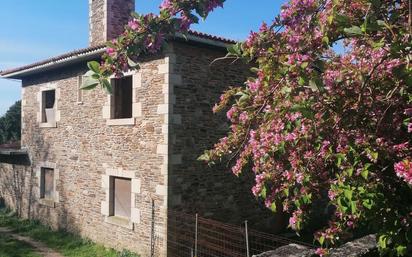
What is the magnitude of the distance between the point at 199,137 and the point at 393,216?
19.1 feet

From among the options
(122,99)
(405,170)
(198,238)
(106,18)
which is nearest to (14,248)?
(122,99)

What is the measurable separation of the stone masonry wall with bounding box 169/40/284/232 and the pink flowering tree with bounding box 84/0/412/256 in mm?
4726

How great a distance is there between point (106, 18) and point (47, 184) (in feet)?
17.5

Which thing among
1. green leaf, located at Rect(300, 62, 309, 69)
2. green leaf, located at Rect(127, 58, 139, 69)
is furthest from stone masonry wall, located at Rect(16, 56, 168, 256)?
green leaf, located at Rect(300, 62, 309, 69)

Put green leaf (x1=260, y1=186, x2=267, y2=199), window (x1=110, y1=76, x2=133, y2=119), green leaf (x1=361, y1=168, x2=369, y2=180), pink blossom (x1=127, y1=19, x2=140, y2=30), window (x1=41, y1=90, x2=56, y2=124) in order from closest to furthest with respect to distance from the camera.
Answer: pink blossom (x1=127, y1=19, x2=140, y2=30) < green leaf (x1=361, y1=168, x2=369, y2=180) < green leaf (x1=260, y1=186, x2=267, y2=199) < window (x1=110, y1=76, x2=133, y2=119) < window (x1=41, y1=90, x2=56, y2=124)

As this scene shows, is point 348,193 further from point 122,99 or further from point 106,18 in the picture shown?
point 106,18

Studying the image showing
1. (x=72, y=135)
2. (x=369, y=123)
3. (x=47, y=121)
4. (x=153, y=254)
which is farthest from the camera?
(x=47, y=121)

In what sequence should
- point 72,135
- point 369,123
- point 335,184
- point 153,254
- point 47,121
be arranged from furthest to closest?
1. point 47,121
2. point 72,135
3. point 153,254
4. point 369,123
5. point 335,184

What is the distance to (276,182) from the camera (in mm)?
4184

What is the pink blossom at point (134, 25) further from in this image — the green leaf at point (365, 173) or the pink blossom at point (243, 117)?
the green leaf at point (365, 173)

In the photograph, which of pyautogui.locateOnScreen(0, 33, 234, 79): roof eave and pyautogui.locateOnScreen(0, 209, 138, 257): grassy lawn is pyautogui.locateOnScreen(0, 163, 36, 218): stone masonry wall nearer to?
pyautogui.locateOnScreen(0, 209, 138, 257): grassy lawn

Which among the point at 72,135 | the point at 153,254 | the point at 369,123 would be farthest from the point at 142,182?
the point at 369,123

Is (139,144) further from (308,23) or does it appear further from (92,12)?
(308,23)

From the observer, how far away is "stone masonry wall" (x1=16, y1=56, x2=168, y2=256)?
913 centimetres
